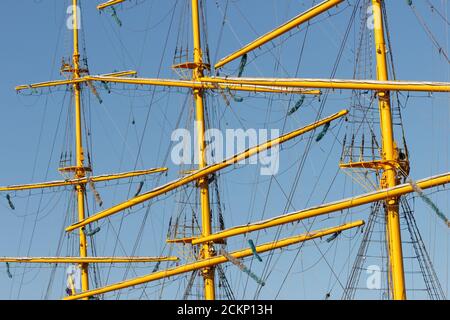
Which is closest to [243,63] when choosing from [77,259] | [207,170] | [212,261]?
[207,170]

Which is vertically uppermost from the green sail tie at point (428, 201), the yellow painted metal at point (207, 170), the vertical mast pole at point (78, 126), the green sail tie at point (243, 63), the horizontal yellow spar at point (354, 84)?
the vertical mast pole at point (78, 126)

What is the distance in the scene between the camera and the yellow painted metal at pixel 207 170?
223 feet

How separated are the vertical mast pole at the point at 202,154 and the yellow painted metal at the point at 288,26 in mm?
9963

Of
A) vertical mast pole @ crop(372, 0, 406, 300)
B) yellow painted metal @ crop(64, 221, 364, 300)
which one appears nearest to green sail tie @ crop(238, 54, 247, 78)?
vertical mast pole @ crop(372, 0, 406, 300)

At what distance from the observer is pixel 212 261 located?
7212 centimetres

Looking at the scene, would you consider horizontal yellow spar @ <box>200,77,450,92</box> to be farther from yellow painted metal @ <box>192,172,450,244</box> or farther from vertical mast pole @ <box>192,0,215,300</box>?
vertical mast pole @ <box>192,0,215,300</box>

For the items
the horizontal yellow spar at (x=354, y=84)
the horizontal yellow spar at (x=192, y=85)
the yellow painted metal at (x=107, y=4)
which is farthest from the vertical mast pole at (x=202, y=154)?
the horizontal yellow spar at (x=354, y=84)

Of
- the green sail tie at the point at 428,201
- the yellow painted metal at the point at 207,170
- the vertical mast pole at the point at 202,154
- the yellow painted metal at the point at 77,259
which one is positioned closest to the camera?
the green sail tie at the point at 428,201

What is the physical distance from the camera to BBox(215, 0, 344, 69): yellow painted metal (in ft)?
201

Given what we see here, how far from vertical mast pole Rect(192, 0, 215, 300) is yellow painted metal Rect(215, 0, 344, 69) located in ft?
32.7

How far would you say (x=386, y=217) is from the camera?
60750 mm

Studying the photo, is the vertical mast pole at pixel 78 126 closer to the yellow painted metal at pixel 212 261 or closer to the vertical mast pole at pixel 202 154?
the yellow painted metal at pixel 212 261
